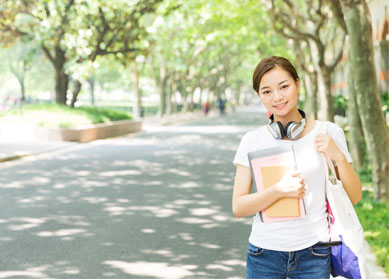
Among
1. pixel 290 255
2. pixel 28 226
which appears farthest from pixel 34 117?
pixel 290 255

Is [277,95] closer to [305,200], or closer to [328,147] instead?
[328,147]

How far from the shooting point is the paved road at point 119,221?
614 cm

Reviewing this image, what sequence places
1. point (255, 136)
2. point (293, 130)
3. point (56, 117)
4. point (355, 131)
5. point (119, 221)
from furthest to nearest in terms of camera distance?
point (56, 117)
point (355, 131)
point (119, 221)
point (255, 136)
point (293, 130)

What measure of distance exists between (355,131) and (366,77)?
14.5 feet

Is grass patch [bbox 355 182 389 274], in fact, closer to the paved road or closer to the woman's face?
→ the paved road

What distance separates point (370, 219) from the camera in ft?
26.3

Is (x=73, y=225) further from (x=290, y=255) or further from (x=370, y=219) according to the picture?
(x=290, y=255)

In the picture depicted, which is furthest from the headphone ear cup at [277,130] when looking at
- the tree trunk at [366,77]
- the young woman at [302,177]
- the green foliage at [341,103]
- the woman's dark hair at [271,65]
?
the green foliage at [341,103]

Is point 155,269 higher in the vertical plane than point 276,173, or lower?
lower

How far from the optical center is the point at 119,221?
8.38 meters

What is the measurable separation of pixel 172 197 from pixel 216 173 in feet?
11.6

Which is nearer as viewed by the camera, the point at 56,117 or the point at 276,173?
the point at 276,173

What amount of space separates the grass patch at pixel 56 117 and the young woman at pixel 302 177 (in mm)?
21304

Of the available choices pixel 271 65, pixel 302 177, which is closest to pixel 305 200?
pixel 302 177
